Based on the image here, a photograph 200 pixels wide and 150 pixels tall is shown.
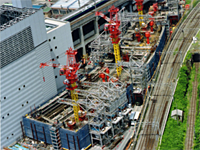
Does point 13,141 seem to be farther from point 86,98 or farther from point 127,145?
point 127,145

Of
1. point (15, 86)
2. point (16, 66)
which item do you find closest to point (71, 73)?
point (16, 66)

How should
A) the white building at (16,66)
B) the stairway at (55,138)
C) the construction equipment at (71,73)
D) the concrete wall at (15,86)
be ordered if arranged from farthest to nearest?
1. the construction equipment at (71,73)
2. the stairway at (55,138)
3. the concrete wall at (15,86)
4. the white building at (16,66)

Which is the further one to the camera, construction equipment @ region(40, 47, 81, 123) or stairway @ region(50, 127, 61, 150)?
construction equipment @ region(40, 47, 81, 123)

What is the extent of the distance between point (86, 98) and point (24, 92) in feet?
101

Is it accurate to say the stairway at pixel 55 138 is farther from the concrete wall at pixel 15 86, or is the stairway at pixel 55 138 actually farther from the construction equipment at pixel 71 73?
the concrete wall at pixel 15 86

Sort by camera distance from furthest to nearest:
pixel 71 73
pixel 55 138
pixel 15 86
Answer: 1. pixel 15 86
2. pixel 55 138
3. pixel 71 73

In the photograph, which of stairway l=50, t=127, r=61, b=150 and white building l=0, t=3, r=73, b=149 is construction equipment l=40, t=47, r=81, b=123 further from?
white building l=0, t=3, r=73, b=149

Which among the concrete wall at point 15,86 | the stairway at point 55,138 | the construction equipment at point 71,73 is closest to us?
the concrete wall at point 15,86

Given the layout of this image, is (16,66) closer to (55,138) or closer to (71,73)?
(71,73)

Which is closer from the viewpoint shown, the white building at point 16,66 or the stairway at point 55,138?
the white building at point 16,66

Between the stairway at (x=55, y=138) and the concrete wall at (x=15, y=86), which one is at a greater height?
the concrete wall at (x=15, y=86)

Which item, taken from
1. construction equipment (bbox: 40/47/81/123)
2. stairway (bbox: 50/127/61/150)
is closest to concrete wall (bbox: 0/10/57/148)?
construction equipment (bbox: 40/47/81/123)

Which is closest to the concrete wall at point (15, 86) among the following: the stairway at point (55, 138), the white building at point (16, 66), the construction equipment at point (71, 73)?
the white building at point (16, 66)

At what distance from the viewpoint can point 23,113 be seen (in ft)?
656
